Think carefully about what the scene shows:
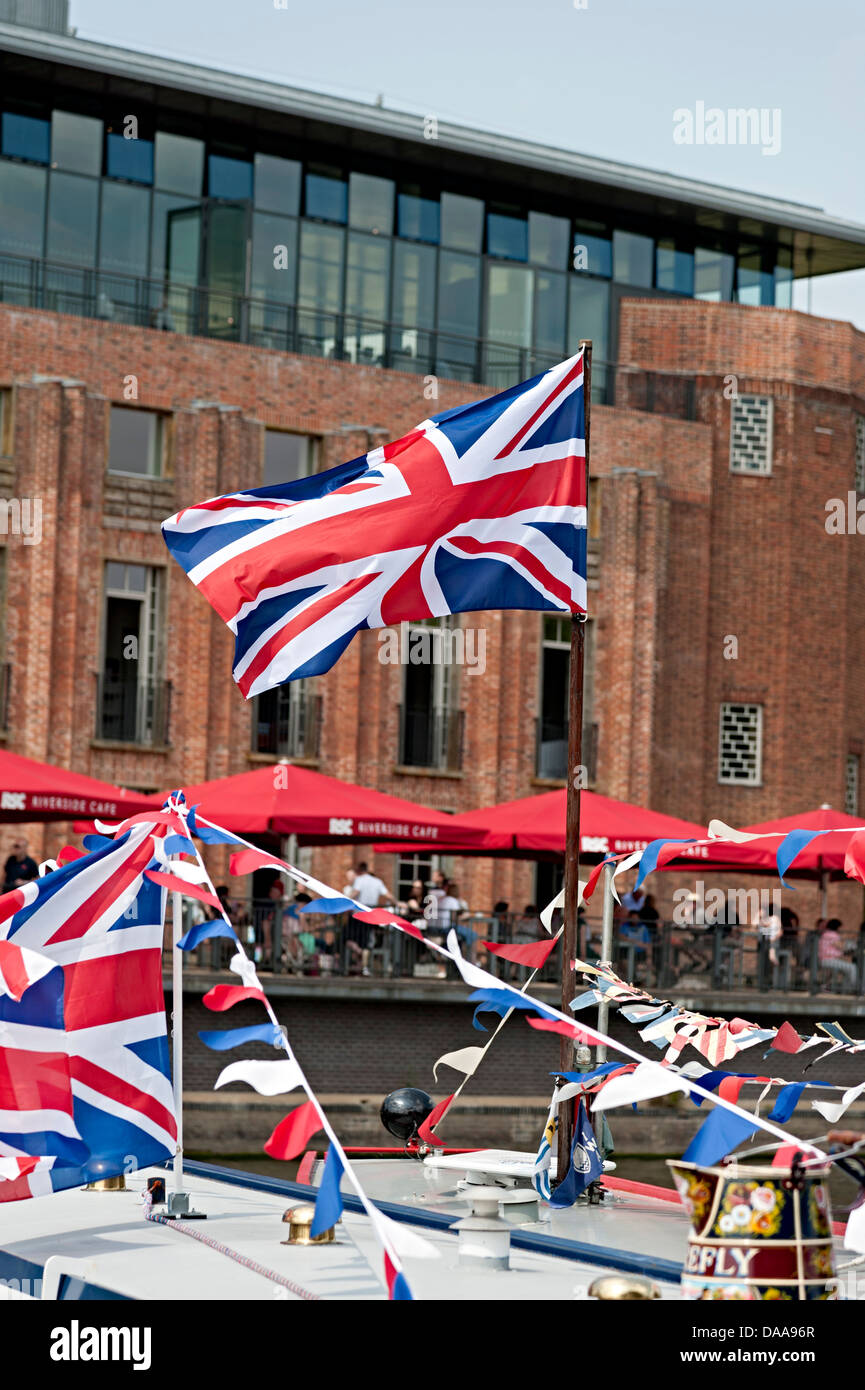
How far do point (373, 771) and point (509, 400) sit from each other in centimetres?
2569

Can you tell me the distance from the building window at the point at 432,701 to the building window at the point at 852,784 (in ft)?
A: 31.7

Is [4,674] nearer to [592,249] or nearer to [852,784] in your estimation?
[592,249]

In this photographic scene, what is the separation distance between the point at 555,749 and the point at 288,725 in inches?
226

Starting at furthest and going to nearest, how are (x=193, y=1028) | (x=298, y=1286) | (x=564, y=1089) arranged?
(x=193, y=1028), (x=564, y=1089), (x=298, y=1286)

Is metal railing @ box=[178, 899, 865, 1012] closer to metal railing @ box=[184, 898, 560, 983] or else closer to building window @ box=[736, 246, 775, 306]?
metal railing @ box=[184, 898, 560, 983]

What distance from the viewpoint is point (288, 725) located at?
35.6 metres

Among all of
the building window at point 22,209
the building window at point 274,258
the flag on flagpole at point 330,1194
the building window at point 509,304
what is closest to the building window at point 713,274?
the building window at point 509,304

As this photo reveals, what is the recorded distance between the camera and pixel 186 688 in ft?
113

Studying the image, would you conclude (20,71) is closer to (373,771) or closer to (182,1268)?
(373,771)

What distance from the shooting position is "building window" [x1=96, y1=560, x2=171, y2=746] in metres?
34.0

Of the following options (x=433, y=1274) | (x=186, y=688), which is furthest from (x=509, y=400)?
(x=186, y=688)

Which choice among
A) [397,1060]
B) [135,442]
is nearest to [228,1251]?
[397,1060]

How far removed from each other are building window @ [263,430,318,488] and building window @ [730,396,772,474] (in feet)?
31.7
